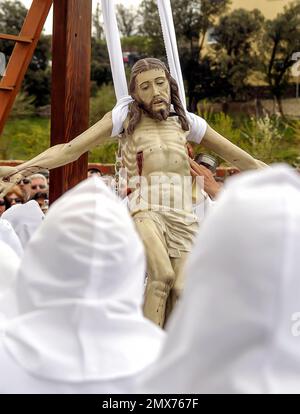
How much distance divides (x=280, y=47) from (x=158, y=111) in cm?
2093

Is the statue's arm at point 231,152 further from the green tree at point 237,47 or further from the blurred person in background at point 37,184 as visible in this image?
the green tree at point 237,47

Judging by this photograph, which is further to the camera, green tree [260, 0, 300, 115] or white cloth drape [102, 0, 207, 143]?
green tree [260, 0, 300, 115]

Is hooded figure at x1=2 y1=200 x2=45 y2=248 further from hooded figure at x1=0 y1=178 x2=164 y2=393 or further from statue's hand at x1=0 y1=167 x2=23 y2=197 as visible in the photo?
hooded figure at x1=0 y1=178 x2=164 y2=393

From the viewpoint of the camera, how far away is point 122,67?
4215 mm

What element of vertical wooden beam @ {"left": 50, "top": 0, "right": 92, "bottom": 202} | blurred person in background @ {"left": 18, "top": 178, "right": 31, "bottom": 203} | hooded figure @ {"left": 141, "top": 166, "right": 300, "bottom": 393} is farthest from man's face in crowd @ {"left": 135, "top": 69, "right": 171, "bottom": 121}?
blurred person in background @ {"left": 18, "top": 178, "right": 31, "bottom": 203}

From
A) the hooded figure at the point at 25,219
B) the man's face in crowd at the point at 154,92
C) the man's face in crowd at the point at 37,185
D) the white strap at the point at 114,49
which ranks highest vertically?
the white strap at the point at 114,49

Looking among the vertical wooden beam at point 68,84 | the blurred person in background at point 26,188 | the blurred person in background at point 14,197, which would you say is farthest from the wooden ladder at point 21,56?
the blurred person in background at point 14,197

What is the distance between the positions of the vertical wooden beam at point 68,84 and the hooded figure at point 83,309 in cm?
311

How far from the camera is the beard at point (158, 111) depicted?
3.90m

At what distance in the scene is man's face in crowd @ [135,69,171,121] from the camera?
12.8ft

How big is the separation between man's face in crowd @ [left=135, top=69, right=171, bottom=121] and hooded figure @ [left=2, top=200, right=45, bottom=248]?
86 centimetres

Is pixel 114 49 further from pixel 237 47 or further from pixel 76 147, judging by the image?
pixel 237 47

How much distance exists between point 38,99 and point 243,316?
75.7ft
